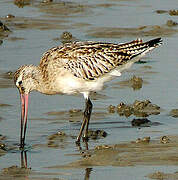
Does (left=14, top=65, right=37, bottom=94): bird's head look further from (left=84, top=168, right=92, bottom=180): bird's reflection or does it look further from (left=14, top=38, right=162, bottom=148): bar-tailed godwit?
(left=84, top=168, right=92, bottom=180): bird's reflection

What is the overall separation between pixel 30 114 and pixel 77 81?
1055mm

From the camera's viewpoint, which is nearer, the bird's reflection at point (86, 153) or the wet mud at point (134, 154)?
the bird's reflection at point (86, 153)

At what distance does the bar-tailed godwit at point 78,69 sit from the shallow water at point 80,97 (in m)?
0.53

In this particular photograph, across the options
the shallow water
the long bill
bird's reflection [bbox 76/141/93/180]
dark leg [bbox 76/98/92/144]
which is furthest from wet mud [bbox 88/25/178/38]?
bird's reflection [bbox 76/141/93/180]

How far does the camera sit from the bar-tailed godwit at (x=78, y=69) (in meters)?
13.6

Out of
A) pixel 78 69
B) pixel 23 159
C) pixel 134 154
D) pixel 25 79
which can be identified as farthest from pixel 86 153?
pixel 78 69

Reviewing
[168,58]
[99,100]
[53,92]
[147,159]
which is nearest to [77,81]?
[53,92]

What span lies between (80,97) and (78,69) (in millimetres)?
1690

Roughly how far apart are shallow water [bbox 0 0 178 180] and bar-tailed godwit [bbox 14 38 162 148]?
528 millimetres

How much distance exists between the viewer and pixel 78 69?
13.9m

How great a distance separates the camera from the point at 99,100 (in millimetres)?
15148

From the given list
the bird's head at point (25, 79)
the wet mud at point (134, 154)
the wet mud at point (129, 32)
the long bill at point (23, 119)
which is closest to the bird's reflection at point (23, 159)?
the long bill at point (23, 119)

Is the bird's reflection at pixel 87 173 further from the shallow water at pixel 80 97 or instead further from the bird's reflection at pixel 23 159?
the bird's reflection at pixel 23 159

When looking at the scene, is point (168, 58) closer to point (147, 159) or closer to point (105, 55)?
point (105, 55)
